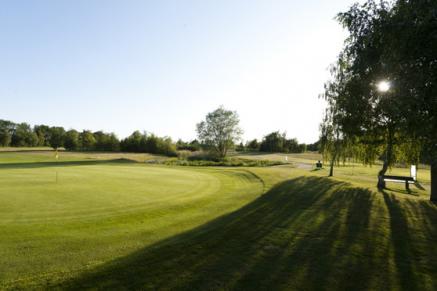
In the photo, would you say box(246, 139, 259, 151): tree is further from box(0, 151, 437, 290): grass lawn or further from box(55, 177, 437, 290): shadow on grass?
box(55, 177, 437, 290): shadow on grass

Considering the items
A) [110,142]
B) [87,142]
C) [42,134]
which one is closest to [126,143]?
[110,142]

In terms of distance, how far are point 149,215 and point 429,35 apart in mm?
11764

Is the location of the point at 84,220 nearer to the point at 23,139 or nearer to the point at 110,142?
the point at 110,142

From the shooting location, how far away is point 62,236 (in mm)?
8125

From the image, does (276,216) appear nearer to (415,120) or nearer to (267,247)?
(267,247)

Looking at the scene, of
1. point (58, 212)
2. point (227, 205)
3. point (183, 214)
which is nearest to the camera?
point (58, 212)

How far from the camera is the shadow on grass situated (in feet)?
18.0

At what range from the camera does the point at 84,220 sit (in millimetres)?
9742

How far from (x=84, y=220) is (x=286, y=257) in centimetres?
743

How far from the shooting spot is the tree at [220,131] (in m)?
68.7

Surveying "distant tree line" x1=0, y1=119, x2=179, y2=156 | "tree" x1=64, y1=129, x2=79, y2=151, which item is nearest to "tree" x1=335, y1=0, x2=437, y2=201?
"distant tree line" x1=0, y1=119, x2=179, y2=156

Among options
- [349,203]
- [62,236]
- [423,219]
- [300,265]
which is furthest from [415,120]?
[62,236]

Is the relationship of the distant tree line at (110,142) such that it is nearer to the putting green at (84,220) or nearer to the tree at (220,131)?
the tree at (220,131)

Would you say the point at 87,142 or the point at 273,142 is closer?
the point at 87,142
